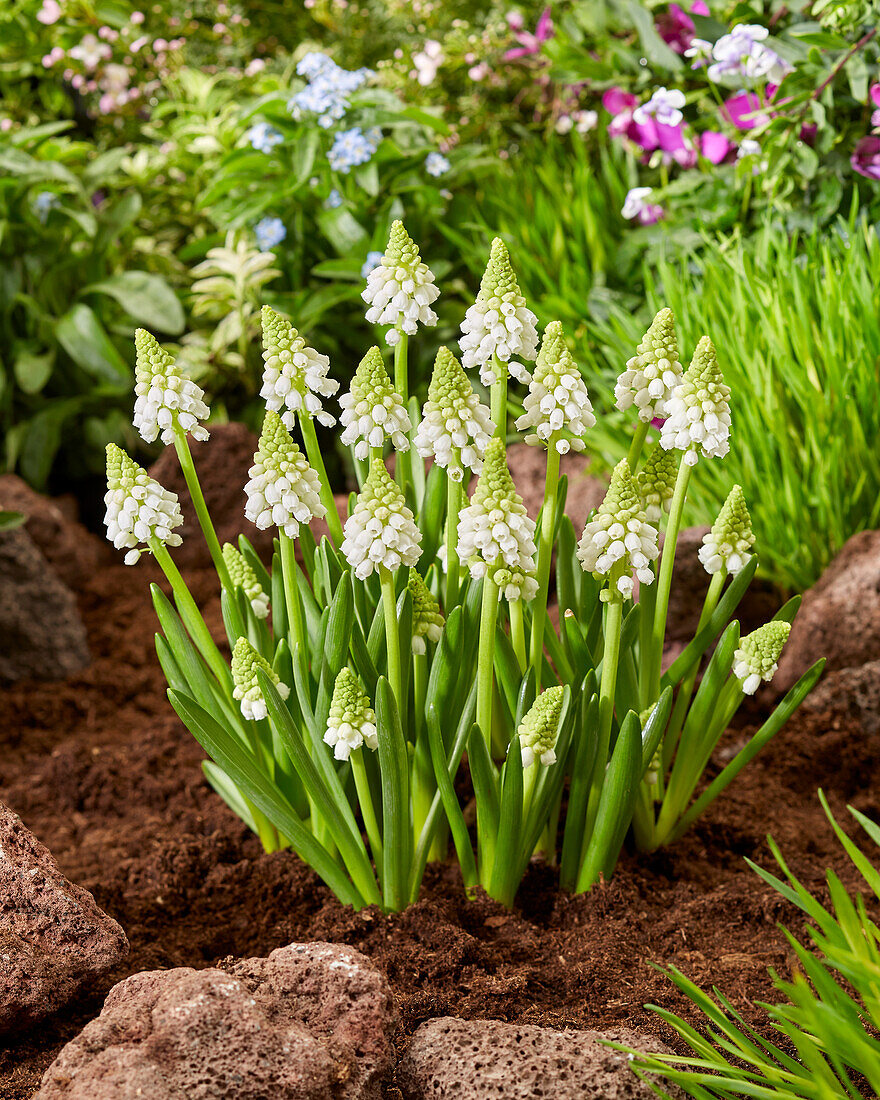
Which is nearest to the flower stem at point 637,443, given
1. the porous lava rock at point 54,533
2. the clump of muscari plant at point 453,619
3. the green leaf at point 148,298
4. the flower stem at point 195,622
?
the clump of muscari plant at point 453,619

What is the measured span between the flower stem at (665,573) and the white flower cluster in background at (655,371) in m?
0.09

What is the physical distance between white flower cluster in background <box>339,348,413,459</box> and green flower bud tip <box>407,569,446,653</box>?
240 millimetres

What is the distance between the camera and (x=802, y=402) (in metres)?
2.43

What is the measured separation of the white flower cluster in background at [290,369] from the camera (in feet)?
4.34

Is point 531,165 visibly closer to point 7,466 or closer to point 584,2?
point 584,2

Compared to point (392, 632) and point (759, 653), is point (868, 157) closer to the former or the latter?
point (759, 653)

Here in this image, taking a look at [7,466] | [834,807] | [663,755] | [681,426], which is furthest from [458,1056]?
[7,466]

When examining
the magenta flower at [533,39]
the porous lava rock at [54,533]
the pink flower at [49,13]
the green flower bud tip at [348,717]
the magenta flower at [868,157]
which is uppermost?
the pink flower at [49,13]

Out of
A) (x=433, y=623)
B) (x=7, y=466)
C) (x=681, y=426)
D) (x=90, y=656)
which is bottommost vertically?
(x=90, y=656)

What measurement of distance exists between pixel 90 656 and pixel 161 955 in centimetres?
149

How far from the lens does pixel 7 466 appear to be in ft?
11.1

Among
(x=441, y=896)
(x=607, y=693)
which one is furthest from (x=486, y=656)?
(x=441, y=896)

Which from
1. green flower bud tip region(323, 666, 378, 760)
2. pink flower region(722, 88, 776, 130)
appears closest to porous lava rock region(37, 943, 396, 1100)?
green flower bud tip region(323, 666, 378, 760)

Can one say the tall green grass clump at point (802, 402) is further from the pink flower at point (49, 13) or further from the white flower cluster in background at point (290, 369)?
the pink flower at point (49, 13)
